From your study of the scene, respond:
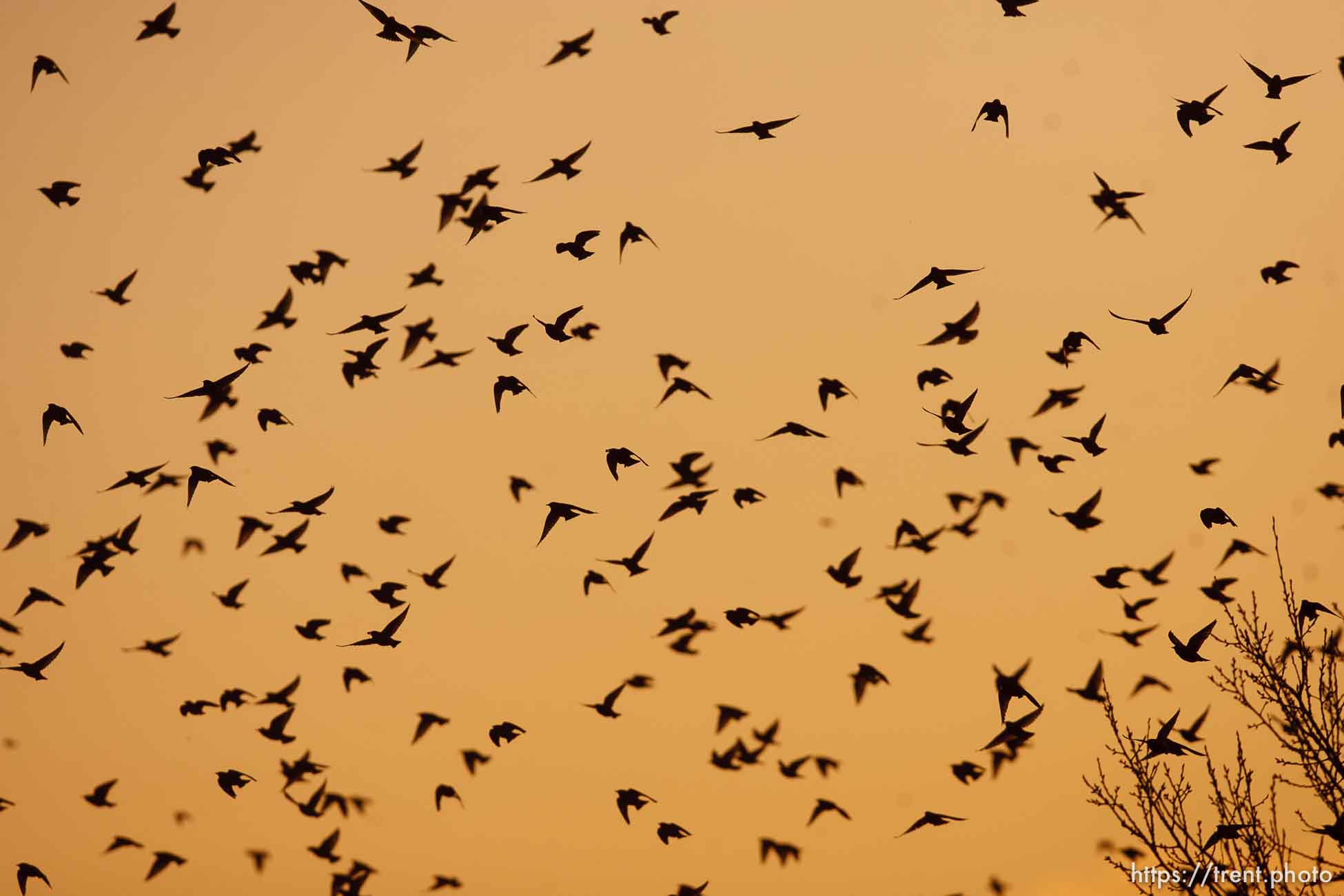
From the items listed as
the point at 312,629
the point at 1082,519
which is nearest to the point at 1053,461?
the point at 1082,519

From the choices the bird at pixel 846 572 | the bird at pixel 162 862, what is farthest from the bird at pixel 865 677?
the bird at pixel 162 862

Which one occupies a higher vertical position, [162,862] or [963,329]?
[963,329]

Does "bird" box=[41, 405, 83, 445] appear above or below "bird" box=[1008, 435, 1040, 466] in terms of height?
below

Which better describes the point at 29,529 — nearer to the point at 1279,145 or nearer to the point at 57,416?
the point at 57,416

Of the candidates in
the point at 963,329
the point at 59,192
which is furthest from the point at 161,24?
the point at 963,329

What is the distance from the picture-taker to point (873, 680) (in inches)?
1163

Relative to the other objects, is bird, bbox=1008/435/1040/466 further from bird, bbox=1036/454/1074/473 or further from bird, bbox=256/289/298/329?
bird, bbox=256/289/298/329

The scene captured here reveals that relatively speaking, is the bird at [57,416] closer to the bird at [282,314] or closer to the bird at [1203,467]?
the bird at [282,314]

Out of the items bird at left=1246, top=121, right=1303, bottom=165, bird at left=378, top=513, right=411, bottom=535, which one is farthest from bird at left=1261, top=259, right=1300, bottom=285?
bird at left=378, top=513, right=411, bottom=535

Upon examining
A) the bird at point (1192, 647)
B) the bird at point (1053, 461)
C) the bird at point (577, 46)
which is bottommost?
the bird at point (1192, 647)

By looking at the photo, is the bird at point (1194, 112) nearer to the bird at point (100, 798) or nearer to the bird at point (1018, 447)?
the bird at point (1018, 447)

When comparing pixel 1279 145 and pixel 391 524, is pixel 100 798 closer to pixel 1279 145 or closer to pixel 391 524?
pixel 391 524

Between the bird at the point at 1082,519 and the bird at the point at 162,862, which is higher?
the bird at the point at 1082,519

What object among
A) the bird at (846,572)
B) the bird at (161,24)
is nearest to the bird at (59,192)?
the bird at (161,24)
